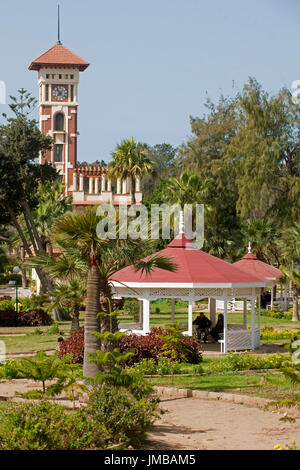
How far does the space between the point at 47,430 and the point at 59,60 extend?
237 feet

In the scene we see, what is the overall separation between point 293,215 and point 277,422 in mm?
38917

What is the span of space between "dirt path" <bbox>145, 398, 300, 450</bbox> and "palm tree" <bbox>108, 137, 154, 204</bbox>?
35.7 meters

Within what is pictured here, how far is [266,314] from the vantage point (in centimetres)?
4262

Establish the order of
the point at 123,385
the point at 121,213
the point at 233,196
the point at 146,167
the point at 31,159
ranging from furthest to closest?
1. the point at 233,196
2. the point at 146,167
3. the point at 31,159
4. the point at 121,213
5. the point at 123,385

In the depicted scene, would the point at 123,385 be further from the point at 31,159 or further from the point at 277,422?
the point at 31,159

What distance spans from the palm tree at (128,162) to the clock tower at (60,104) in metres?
27.4

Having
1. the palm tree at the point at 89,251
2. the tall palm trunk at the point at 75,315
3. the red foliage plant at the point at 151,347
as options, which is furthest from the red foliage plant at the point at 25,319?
the palm tree at the point at 89,251

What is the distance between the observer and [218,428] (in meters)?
12.7

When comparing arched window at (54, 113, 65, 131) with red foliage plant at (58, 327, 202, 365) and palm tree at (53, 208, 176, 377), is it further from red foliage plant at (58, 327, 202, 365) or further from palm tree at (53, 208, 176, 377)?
palm tree at (53, 208, 176, 377)

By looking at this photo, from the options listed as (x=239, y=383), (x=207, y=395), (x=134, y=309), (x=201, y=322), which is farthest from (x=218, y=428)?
(x=134, y=309)

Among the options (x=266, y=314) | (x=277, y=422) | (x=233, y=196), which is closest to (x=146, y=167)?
(x=233, y=196)

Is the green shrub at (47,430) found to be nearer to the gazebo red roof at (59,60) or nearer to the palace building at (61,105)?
the palace building at (61,105)

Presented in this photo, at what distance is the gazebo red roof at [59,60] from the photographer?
77812mm

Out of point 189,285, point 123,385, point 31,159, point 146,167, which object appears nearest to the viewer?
point 123,385
